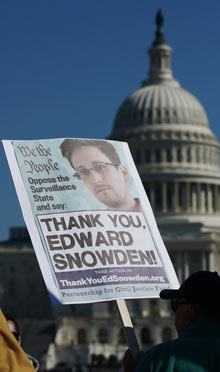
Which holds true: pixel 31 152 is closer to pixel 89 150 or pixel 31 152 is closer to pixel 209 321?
pixel 89 150

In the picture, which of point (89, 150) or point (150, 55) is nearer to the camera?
point (89, 150)

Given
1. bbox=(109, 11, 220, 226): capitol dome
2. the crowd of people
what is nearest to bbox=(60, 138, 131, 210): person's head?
the crowd of people

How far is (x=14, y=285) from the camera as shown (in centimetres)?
15488

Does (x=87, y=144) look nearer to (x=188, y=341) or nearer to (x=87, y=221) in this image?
(x=87, y=221)

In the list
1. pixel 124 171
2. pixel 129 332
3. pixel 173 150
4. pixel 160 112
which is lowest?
pixel 173 150

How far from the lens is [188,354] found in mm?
8352

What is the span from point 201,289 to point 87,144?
131 inches

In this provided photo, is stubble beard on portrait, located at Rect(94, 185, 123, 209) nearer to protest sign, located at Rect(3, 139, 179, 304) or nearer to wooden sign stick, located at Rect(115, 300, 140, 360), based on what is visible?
protest sign, located at Rect(3, 139, 179, 304)

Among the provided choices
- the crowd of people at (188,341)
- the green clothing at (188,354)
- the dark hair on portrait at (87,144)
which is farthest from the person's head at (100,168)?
the green clothing at (188,354)

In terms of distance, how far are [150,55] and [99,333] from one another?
5452 cm

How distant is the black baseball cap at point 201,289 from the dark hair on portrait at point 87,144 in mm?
2950

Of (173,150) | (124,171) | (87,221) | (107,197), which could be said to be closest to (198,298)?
(87,221)

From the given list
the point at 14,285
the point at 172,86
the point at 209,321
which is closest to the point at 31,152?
the point at 209,321

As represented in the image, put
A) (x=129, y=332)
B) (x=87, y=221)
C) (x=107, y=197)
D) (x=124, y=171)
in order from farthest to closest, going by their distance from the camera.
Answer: (x=124, y=171) < (x=107, y=197) < (x=87, y=221) < (x=129, y=332)
